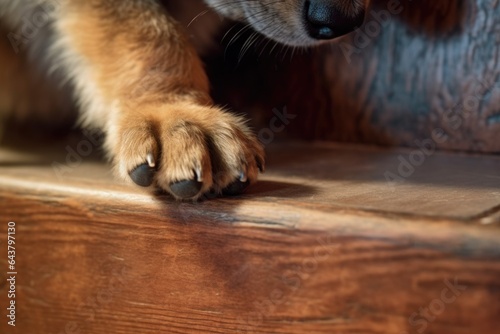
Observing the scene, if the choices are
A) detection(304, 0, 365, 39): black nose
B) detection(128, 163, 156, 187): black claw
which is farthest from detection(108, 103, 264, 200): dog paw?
detection(304, 0, 365, 39): black nose

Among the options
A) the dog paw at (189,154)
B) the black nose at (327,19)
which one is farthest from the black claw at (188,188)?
Answer: the black nose at (327,19)

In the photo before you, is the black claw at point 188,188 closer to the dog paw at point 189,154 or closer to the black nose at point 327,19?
the dog paw at point 189,154

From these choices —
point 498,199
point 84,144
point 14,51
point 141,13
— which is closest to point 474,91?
point 498,199

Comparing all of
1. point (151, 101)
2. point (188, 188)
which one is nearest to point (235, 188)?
point (188, 188)

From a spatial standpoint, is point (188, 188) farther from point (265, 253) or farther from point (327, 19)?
point (327, 19)

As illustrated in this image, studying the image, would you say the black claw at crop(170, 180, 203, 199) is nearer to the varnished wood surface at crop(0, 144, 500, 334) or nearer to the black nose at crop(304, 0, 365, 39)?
the varnished wood surface at crop(0, 144, 500, 334)

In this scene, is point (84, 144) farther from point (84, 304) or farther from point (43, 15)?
point (84, 304)
